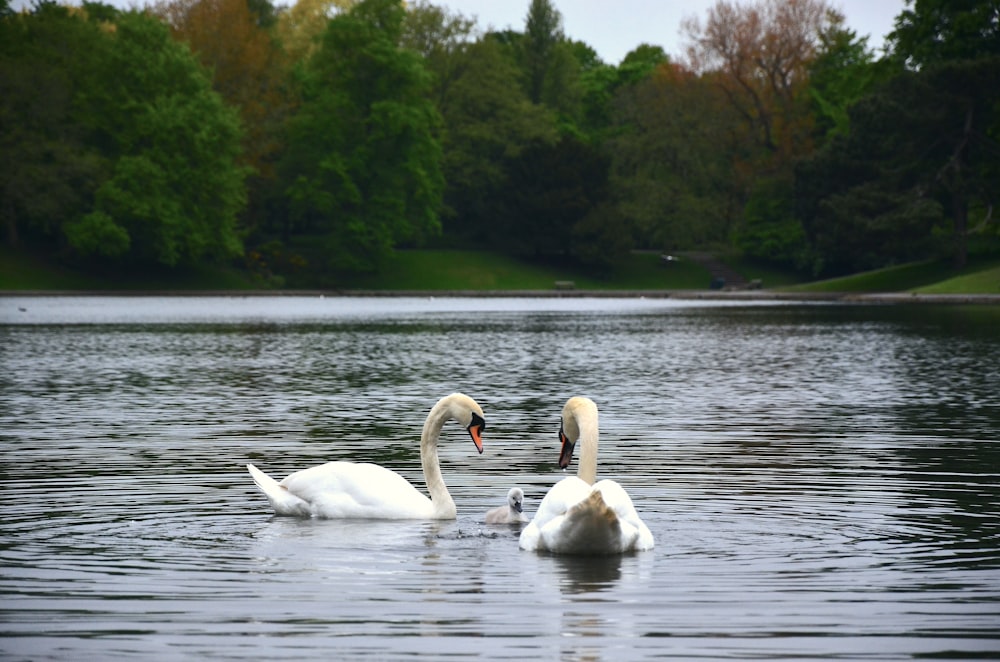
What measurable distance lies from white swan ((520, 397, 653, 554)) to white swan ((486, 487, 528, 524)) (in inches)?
30.0

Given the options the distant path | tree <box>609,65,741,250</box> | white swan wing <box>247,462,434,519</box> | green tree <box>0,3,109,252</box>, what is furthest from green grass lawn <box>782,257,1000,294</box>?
white swan wing <box>247,462,434,519</box>

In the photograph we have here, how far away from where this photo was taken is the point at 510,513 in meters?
12.5

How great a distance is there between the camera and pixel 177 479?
1550 centimetres

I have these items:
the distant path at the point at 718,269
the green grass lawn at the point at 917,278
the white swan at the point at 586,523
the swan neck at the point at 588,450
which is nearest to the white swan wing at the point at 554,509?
the white swan at the point at 586,523

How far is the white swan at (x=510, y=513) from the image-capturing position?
12492mm

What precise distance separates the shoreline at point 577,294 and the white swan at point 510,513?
63693 millimetres

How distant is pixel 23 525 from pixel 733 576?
5690mm

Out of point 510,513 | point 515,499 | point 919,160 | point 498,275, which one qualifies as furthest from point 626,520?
point 498,275

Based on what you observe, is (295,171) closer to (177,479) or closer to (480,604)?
(177,479)

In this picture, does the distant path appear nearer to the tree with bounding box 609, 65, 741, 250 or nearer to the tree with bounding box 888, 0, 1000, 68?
the tree with bounding box 609, 65, 741, 250

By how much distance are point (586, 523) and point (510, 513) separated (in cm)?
177

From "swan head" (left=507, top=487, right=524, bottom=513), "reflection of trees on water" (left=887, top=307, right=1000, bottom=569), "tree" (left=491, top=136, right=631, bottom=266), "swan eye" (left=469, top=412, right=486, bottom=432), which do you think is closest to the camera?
"reflection of trees on water" (left=887, top=307, right=1000, bottom=569)

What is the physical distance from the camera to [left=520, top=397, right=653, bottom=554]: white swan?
1067 centimetres

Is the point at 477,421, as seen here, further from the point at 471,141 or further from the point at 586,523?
the point at 471,141
